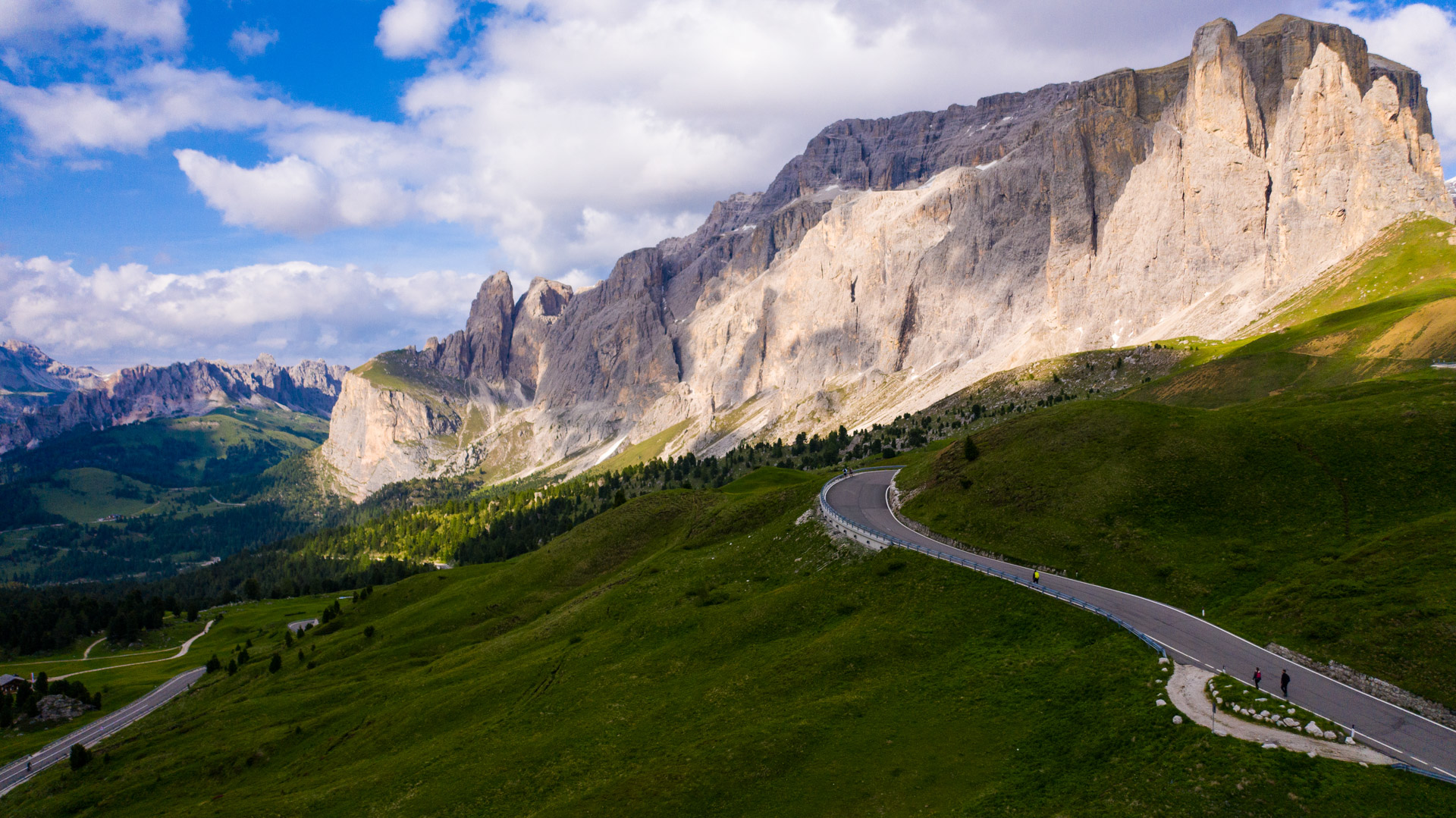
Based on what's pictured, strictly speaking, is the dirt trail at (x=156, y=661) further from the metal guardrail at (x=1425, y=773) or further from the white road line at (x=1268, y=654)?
the metal guardrail at (x=1425, y=773)

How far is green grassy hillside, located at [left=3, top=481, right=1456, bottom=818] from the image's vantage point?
2739 centimetres

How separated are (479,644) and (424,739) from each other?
2544cm

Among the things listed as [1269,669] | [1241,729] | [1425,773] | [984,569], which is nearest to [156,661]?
[984,569]

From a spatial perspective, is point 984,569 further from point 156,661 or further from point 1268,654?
point 156,661

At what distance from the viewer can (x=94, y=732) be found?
82.8 meters

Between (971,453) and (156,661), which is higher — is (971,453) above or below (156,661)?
above

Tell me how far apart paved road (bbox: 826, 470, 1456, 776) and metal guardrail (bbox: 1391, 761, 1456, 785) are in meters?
0.53

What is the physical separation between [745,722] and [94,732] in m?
92.4

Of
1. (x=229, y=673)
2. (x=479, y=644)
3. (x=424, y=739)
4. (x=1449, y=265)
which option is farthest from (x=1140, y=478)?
(x=1449, y=265)

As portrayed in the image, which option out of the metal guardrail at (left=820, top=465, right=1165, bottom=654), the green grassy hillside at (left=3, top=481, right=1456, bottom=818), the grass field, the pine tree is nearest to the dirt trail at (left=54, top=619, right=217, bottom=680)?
the grass field

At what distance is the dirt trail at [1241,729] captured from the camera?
2606 cm

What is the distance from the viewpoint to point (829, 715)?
35.3m

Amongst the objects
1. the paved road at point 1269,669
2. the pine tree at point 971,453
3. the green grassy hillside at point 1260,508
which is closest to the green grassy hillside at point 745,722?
the paved road at point 1269,669

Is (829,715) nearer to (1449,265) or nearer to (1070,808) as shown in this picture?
(1070,808)
